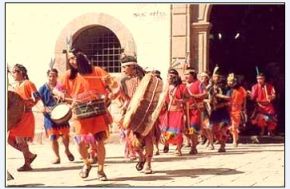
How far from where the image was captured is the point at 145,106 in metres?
7.98

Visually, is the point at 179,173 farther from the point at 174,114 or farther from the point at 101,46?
the point at 101,46

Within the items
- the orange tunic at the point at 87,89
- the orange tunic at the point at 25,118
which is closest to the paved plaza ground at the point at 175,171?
the orange tunic at the point at 25,118

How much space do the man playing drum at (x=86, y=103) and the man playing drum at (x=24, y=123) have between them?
1310 millimetres

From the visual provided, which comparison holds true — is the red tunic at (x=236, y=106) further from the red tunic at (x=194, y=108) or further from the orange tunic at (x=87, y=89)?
the orange tunic at (x=87, y=89)

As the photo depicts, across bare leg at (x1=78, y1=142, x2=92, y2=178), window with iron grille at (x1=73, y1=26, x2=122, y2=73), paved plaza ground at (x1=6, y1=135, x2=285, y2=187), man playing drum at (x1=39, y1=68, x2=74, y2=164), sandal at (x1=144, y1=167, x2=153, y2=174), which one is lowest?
paved plaza ground at (x1=6, y1=135, x2=285, y2=187)

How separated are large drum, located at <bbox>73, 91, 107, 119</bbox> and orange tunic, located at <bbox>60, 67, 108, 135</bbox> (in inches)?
2.0

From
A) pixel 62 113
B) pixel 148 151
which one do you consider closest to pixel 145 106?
pixel 148 151

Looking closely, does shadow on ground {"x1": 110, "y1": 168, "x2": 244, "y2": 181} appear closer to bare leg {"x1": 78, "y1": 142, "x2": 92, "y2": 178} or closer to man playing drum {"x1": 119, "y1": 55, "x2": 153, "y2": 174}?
man playing drum {"x1": 119, "y1": 55, "x2": 153, "y2": 174}

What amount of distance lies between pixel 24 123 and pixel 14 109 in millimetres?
1259

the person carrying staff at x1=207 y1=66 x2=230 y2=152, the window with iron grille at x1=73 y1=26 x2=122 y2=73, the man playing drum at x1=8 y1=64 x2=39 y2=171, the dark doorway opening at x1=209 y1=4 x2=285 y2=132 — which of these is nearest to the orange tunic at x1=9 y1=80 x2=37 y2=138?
the man playing drum at x1=8 y1=64 x2=39 y2=171

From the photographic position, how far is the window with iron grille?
44.1 feet

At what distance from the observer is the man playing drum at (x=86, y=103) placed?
7.49 m

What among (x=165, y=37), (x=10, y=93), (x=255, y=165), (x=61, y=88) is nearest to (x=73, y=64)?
(x=61, y=88)

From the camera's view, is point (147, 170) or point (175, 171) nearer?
point (147, 170)
